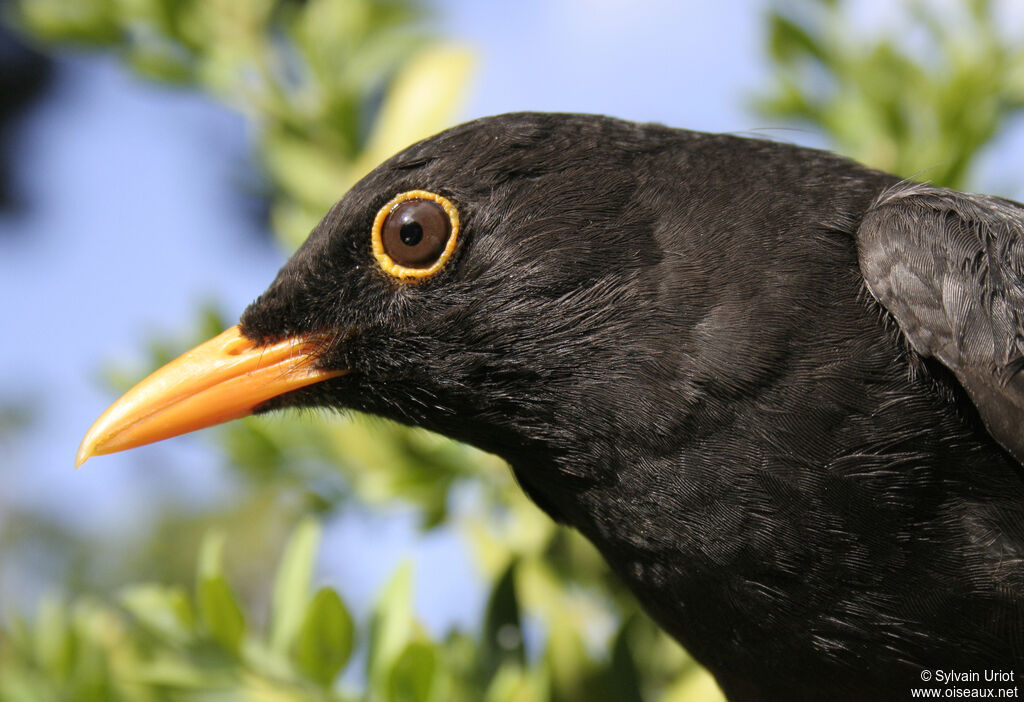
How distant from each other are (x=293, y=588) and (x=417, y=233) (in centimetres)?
94

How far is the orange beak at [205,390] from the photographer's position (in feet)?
7.72

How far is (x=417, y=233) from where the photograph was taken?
2301 mm

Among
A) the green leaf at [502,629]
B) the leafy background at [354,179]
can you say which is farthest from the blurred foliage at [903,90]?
the green leaf at [502,629]

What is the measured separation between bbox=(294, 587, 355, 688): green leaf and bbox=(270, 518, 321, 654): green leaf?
0.07m

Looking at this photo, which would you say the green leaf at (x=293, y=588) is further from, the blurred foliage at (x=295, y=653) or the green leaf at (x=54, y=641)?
the green leaf at (x=54, y=641)

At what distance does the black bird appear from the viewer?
6.80 ft

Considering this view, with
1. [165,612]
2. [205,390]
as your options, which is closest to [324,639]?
[165,612]

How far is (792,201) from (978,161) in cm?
158

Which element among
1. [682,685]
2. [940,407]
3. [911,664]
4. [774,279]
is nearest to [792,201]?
[774,279]

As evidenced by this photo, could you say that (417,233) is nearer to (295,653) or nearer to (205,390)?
(205,390)

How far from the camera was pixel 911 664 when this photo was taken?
6.92 ft

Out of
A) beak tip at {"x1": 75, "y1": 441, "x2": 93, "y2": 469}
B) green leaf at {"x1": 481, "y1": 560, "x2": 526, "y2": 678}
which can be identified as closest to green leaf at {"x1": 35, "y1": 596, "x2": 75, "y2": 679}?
beak tip at {"x1": 75, "y1": 441, "x2": 93, "y2": 469}

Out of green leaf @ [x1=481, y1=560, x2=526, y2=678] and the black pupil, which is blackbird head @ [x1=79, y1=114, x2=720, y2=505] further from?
green leaf @ [x1=481, y1=560, x2=526, y2=678]

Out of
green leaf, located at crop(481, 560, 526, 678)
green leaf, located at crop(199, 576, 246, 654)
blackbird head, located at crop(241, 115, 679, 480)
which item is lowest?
green leaf, located at crop(481, 560, 526, 678)
